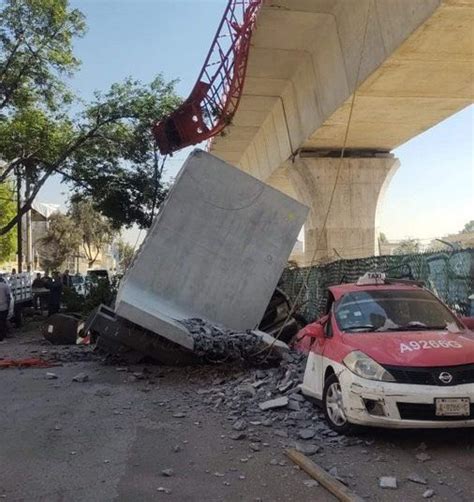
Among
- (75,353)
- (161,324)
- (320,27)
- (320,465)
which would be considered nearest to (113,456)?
(320,465)

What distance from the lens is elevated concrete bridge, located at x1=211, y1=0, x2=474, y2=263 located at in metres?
9.47

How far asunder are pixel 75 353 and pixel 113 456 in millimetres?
7417

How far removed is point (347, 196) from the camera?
17.3 m

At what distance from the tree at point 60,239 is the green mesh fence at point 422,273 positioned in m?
56.4

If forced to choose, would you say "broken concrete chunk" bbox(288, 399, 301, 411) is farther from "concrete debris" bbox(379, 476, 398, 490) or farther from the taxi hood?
"concrete debris" bbox(379, 476, 398, 490)

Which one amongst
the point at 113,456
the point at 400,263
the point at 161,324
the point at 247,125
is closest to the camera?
the point at 113,456

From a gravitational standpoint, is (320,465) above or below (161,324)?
below

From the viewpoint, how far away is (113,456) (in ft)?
19.2

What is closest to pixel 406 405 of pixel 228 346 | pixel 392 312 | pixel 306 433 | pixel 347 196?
pixel 306 433

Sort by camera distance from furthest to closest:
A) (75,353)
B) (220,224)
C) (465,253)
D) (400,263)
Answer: (75,353) → (220,224) → (400,263) → (465,253)

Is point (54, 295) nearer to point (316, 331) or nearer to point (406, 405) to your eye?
point (316, 331)

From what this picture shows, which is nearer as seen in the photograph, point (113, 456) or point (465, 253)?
point (113, 456)

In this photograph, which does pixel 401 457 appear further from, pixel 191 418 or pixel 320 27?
pixel 320 27

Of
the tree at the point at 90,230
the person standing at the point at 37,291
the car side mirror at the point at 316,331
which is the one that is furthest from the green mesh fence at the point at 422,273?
the tree at the point at 90,230
